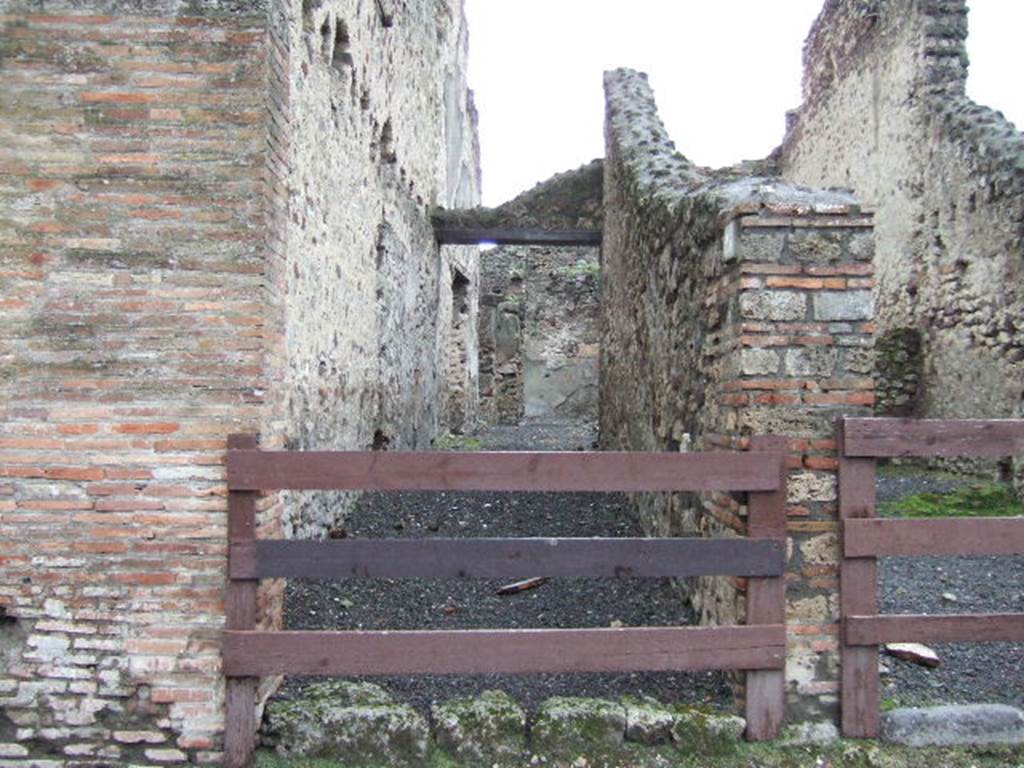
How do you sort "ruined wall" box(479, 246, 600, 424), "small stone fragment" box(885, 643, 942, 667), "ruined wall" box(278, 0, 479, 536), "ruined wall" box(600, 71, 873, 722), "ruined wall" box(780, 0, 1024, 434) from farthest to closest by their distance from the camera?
"ruined wall" box(479, 246, 600, 424)
"ruined wall" box(780, 0, 1024, 434)
"ruined wall" box(278, 0, 479, 536)
"small stone fragment" box(885, 643, 942, 667)
"ruined wall" box(600, 71, 873, 722)

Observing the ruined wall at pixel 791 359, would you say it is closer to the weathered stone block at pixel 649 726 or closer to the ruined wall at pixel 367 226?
the weathered stone block at pixel 649 726

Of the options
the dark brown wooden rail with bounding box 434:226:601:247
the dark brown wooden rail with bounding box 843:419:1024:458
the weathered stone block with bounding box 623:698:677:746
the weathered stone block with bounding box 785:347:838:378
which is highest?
the dark brown wooden rail with bounding box 434:226:601:247

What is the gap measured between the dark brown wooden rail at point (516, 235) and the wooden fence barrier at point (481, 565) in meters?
8.19

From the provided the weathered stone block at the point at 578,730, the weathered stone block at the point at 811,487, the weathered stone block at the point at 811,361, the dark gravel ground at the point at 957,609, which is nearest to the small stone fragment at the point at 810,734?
the dark gravel ground at the point at 957,609

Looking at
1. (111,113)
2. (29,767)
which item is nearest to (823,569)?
(29,767)

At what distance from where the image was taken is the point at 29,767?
3324mm

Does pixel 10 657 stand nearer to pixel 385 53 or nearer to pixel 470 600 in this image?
pixel 470 600

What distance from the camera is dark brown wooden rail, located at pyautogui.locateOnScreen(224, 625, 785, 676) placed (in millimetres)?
3361

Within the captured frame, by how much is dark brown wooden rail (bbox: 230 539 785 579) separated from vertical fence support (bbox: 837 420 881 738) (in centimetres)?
54

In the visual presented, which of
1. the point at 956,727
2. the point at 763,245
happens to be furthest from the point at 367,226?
the point at 956,727

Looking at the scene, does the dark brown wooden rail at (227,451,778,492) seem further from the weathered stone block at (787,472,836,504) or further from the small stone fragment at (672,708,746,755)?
the small stone fragment at (672,708,746,755)

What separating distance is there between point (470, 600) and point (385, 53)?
588cm

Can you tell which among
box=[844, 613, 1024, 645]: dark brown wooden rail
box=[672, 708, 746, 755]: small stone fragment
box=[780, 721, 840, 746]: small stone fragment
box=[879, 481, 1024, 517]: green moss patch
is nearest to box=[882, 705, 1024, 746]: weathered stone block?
box=[780, 721, 840, 746]: small stone fragment

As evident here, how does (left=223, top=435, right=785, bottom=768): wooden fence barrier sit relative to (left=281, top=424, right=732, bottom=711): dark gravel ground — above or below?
above
